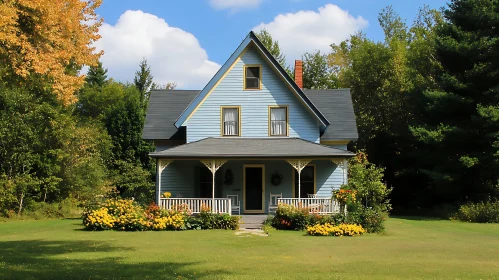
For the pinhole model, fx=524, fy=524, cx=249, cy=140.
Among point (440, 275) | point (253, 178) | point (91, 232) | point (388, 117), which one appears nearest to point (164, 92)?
point (253, 178)

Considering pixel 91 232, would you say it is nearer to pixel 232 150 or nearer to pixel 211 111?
pixel 232 150

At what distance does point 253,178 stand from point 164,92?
8434mm

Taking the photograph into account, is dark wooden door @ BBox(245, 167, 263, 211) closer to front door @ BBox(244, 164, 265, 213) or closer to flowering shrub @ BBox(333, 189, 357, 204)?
front door @ BBox(244, 164, 265, 213)

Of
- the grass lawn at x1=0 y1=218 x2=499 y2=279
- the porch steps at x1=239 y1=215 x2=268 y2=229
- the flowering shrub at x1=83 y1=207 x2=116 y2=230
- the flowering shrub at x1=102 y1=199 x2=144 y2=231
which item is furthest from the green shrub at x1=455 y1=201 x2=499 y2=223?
the flowering shrub at x1=83 y1=207 x2=116 y2=230

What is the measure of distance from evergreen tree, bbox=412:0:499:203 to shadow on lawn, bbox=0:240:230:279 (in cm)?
2121

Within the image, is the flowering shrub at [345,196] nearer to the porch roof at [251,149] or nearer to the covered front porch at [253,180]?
the porch roof at [251,149]

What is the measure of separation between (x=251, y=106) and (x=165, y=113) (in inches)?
213

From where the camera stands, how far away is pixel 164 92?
1224 inches

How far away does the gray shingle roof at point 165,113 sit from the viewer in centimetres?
2764

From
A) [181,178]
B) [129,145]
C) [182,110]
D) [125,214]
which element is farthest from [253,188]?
[129,145]

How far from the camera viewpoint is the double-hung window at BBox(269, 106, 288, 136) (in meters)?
26.8

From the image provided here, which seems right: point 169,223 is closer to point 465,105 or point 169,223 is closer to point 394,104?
point 465,105

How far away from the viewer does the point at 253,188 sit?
26469 millimetres

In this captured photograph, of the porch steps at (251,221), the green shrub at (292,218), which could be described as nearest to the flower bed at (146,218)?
the porch steps at (251,221)
